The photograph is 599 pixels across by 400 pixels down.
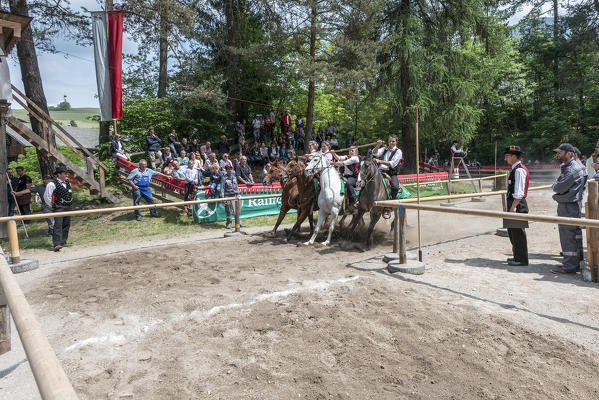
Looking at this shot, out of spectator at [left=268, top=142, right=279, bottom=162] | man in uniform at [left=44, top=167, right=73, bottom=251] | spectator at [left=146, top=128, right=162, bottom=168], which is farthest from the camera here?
spectator at [left=268, top=142, right=279, bottom=162]

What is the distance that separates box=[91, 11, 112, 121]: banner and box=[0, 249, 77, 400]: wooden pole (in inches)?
477

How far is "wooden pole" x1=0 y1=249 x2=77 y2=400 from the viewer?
49.7 inches

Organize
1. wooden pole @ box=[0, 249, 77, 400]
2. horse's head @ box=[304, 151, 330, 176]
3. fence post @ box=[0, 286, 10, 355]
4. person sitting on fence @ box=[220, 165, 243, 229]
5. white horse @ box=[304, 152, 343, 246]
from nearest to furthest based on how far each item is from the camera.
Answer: wooden pole @ box=[0, 249, 77, 400], fence post @ box=[0, 286, 10, 355], horse's head @ box=[304, 151, 330, 176], white horse @ box=[304, 152, 343, 246], person sitting on fence @ box=[220, 165, 243, 229]

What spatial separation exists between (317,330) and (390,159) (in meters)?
5.73

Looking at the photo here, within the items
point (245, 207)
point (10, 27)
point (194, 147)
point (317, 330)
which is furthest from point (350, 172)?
point (194, 147)

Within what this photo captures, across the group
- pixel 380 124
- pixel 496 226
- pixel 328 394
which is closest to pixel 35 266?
pixel 328 394

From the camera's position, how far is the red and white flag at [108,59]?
1252 cm

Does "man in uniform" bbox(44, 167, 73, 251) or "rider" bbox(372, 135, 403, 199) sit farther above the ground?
"rider" bbox(372, 135, 403, 199)

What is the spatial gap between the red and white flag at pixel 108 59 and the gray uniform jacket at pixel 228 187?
455cm

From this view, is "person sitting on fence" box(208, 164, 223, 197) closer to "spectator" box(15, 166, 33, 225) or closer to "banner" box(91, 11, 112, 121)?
"banner" box(91, 11, 112, 121)

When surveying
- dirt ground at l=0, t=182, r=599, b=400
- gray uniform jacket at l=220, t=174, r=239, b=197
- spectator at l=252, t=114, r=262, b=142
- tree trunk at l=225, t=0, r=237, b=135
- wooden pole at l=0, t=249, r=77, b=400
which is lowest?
dirt ground at l=0, t=182, r=599, b=400

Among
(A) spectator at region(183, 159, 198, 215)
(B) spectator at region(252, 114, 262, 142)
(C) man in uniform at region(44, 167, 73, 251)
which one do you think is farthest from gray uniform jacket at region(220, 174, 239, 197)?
(B) spectator at region(252, 114, 262, 142)

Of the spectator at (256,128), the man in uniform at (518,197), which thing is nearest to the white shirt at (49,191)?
the man in uniform at (518,197)

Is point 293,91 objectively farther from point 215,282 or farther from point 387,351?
point 387,351
